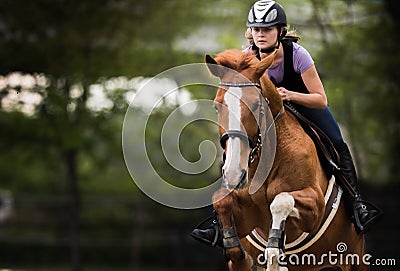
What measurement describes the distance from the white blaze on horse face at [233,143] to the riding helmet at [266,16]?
0.89m

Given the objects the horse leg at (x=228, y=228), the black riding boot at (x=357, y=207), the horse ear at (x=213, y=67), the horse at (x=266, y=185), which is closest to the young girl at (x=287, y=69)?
the black riding boot at (x=357, y=207)

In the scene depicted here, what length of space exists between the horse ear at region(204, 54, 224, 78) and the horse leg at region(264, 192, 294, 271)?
1116mm

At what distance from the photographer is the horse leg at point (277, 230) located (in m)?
6.07

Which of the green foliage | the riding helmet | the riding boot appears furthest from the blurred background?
the riding boot

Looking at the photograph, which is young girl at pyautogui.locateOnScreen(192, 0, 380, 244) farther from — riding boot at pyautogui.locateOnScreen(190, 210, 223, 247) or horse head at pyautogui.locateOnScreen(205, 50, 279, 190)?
horse head at pyautogui.locateOnScreen(205, 50, 279, 190)

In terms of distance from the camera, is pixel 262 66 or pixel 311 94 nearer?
pixel 262 66

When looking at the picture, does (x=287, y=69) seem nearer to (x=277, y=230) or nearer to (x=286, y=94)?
(x=286, y=94)

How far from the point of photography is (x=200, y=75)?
16906 millimetres

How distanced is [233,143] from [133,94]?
10030 millimetres

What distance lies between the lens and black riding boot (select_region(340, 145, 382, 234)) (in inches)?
288

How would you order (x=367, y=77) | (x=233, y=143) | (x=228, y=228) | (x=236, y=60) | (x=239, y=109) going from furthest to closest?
(x=367, y=77), (x=228, y=228), (x=236, y=60), (x=239, y=109), (x=233, y=143)

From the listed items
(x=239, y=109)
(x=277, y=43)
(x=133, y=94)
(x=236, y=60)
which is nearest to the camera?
(x=239, y=109)

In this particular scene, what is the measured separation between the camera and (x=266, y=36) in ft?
22.2

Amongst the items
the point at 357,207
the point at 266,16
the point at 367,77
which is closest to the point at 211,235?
the point at 357,207
